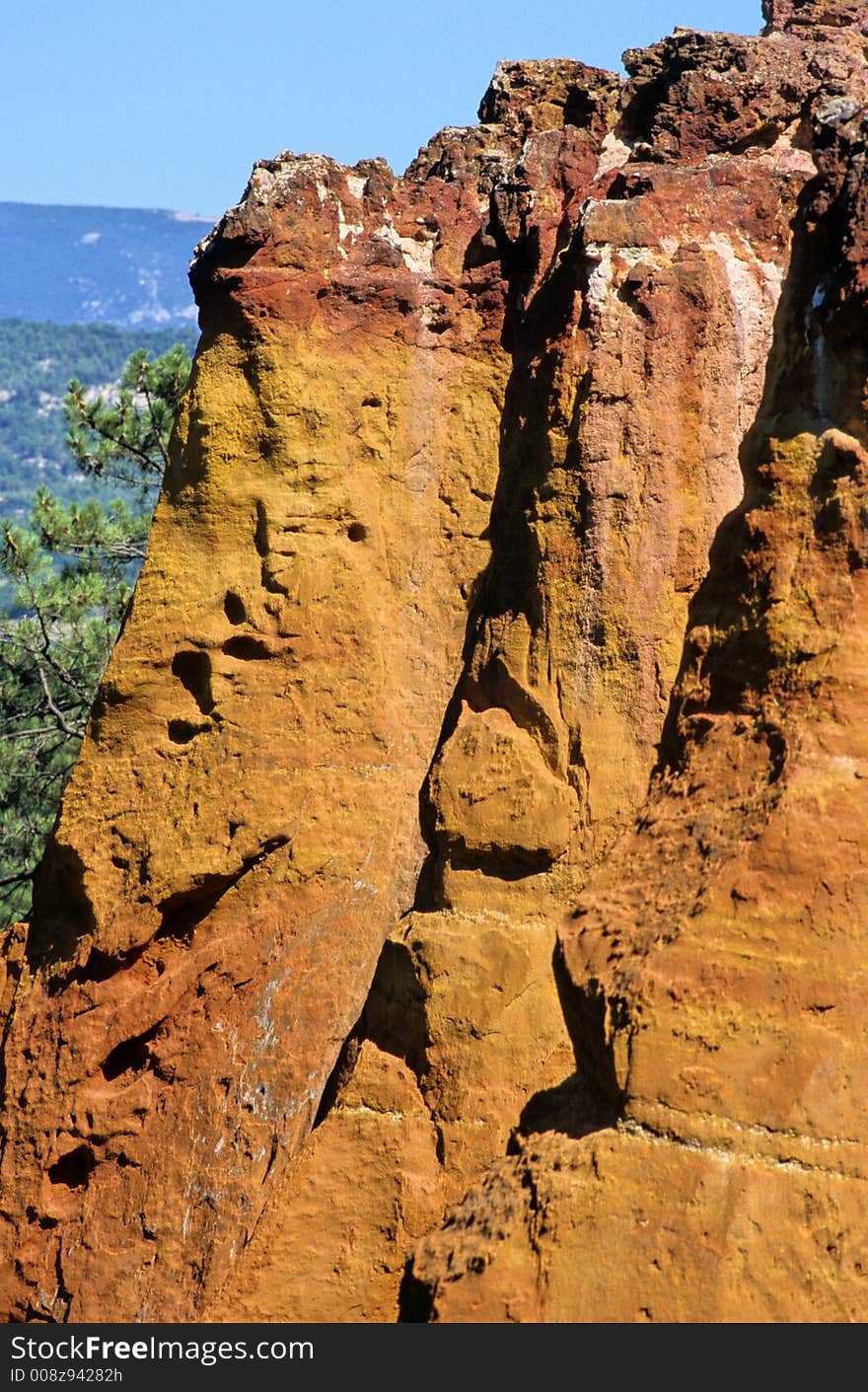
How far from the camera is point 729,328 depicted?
19.9 ft

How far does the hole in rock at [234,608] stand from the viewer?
718 cm

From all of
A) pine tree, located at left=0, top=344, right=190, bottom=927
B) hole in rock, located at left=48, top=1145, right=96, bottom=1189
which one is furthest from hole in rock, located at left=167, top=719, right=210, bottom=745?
pine tree, located at left=0, top=344, right=190, bottom=927

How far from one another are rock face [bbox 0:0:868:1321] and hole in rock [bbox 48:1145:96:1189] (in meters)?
0.02

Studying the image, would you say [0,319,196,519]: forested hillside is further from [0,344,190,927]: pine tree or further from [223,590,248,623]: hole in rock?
[223,590,248,623]: hole in rock

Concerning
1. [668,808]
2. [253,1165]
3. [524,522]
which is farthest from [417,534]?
[668,808]

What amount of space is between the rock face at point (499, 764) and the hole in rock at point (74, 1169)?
23 millimetres

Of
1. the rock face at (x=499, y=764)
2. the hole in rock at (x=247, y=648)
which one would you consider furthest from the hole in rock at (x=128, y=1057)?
the hole in rock at (x=247, y=648)

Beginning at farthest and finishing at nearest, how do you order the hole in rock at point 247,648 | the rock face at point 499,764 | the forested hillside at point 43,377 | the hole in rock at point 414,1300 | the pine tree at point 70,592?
the forested hillside at point 43,377 < the pine tree at point 70,592 < the hole in rock at point 247,648 < the hole in rock at point 414,1300 < the rock face at point 499,764

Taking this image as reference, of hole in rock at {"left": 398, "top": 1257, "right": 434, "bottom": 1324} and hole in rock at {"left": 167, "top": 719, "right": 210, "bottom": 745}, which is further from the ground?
hole in rock at {"left": 167, "top": 719, "right": 210, "bottom": 745}

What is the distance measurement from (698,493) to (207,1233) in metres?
3.12

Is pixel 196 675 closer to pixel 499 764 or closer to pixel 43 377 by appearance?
pixel 499 764

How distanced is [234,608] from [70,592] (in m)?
8.37

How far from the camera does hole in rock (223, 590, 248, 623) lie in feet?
23.5

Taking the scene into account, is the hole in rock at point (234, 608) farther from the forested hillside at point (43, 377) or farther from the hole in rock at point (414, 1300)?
the forested hillside at point (43, 377)
